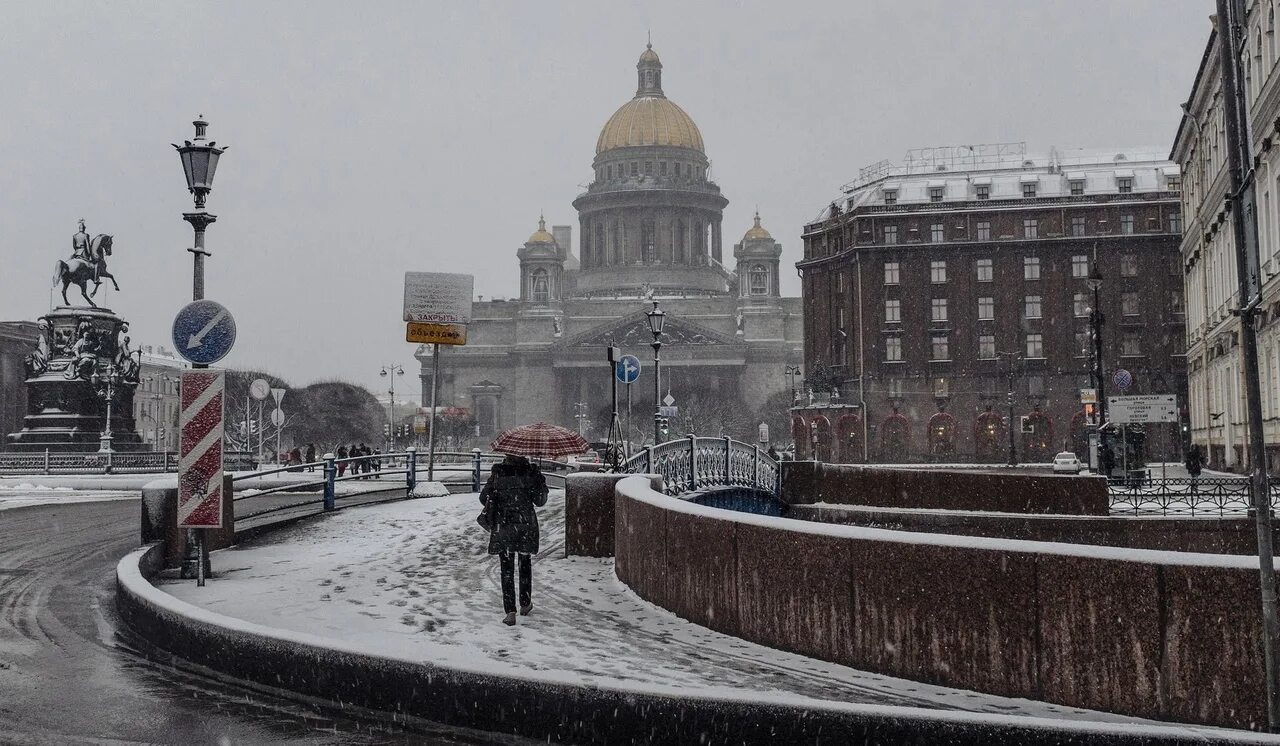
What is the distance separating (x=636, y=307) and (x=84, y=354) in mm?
103315

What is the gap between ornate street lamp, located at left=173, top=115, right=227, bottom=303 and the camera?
13609mm

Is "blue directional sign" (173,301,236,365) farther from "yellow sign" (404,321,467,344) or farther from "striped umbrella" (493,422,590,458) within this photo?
"yellow sign" (404,321,467,344)

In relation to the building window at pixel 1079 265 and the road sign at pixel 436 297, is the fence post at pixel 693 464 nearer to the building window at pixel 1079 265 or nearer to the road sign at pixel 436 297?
the road sign at pixel 436 297

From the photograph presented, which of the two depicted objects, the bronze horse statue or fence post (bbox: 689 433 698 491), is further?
Result: the bronze horse statue

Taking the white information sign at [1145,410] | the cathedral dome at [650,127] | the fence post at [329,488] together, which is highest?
the cathedral dome at [650,127]

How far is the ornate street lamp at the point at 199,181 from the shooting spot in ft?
Result: 44.7

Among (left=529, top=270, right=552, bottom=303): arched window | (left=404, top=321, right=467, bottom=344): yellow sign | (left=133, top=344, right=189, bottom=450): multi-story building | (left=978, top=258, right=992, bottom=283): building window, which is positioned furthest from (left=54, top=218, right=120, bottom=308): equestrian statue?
(left=529, top=270, right=552, bottom=303): arched window

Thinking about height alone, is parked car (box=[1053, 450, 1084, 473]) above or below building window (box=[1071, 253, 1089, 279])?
below

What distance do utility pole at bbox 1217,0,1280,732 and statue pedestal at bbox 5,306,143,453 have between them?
4051 centimetres

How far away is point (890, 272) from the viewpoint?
78688 mm

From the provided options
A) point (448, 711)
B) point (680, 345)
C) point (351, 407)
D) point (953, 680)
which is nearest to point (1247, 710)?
point (953, 680)

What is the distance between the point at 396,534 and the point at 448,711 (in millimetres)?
10884

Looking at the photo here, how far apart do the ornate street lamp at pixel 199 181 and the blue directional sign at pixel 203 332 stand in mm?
748

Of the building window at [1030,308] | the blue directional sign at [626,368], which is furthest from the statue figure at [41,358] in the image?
the building window at [1030,308]
